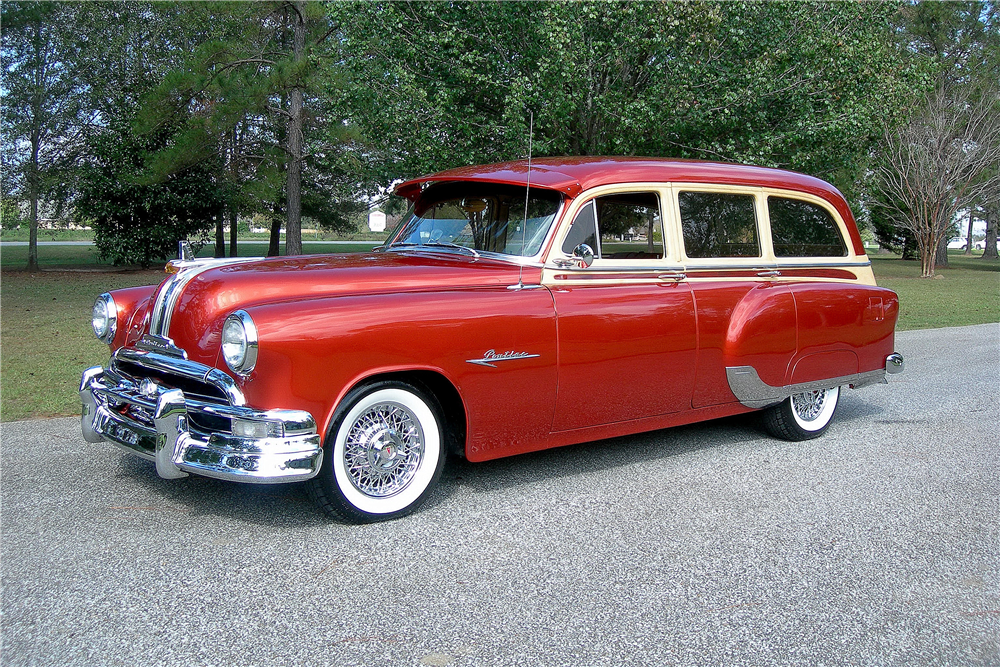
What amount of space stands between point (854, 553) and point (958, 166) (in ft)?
89.3

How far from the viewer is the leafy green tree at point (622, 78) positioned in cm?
1028

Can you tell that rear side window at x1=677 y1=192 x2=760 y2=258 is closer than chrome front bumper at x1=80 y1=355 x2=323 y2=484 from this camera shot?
No

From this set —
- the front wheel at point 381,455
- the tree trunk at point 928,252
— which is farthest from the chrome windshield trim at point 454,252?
the tree trunk at point 928,252

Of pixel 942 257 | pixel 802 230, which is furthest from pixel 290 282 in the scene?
pixel 942 257

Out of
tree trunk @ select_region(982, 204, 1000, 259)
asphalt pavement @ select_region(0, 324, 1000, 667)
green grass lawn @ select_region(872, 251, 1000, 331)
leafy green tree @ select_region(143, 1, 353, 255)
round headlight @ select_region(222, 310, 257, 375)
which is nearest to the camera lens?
asphalt pavement @ select_region(0, 324, 1000, 667)

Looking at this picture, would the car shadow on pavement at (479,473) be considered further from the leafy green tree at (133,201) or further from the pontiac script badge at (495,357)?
the leafy green tree at (133,201)

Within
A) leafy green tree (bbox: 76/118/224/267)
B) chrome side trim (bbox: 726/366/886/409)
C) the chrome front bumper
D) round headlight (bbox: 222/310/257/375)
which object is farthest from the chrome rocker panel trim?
leafy green tree (bbox: 76/118/224/267)

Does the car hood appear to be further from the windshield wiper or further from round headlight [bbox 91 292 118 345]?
round headlight [bbox 91 292 118 345]

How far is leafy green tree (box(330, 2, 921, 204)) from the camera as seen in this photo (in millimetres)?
10281

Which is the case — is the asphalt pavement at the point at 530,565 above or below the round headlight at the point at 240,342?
below

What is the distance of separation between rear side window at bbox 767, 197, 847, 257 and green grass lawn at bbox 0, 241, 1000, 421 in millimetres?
5271

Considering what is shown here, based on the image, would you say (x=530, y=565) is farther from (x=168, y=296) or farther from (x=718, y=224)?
(x=718, y=224)

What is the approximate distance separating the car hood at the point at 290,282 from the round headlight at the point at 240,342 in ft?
0.52

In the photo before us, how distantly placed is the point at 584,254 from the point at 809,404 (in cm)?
237
